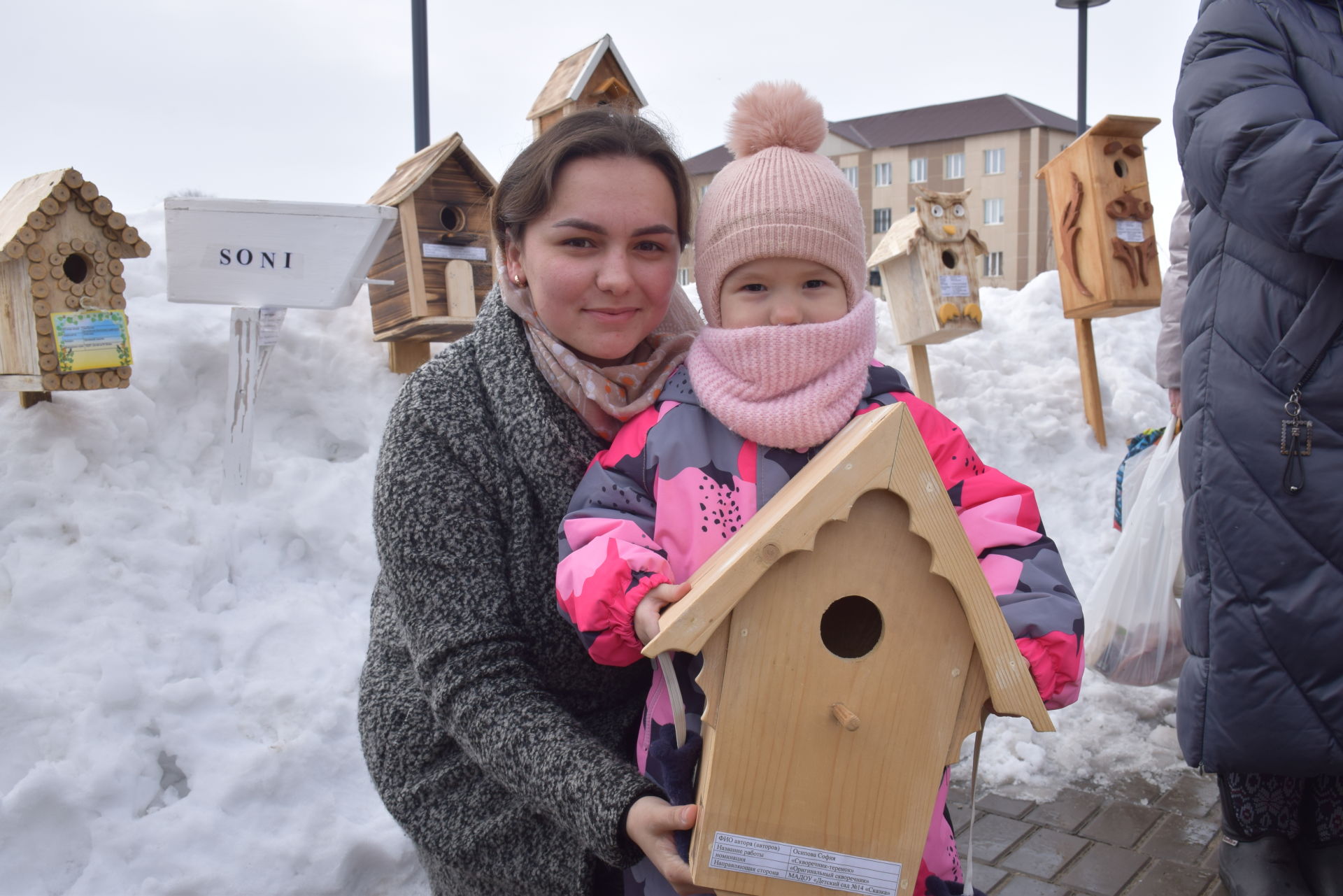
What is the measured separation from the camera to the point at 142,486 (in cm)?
379

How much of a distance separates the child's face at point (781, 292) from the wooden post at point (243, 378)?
2732mm

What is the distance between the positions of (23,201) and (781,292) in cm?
329

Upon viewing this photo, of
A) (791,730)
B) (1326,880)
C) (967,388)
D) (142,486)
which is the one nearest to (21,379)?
(142,486)

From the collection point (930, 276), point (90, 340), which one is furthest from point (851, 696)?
point (930, 276)

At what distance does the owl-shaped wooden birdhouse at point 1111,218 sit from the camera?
5.58 metres

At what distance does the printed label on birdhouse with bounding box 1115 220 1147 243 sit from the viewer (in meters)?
5.64

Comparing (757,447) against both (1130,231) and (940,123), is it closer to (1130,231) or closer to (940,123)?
(1130,231)

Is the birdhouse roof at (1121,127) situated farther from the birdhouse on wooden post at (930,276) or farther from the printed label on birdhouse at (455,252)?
the printed label on birdhouse at (455,252)

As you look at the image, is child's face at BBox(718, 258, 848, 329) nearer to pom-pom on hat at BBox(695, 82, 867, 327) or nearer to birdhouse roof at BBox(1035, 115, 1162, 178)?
pom-pom on hat at BBox(695, 82, 867, 327)

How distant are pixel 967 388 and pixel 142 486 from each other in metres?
4.77

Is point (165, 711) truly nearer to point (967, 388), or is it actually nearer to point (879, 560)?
point (879, 560)

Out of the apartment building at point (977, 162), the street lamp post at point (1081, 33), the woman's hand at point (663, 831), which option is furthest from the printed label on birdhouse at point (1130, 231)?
the apartment building at point (977, 162)

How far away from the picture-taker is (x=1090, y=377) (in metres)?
6.06

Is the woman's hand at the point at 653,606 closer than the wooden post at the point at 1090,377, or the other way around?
the woman's hand at the point at 653,606
